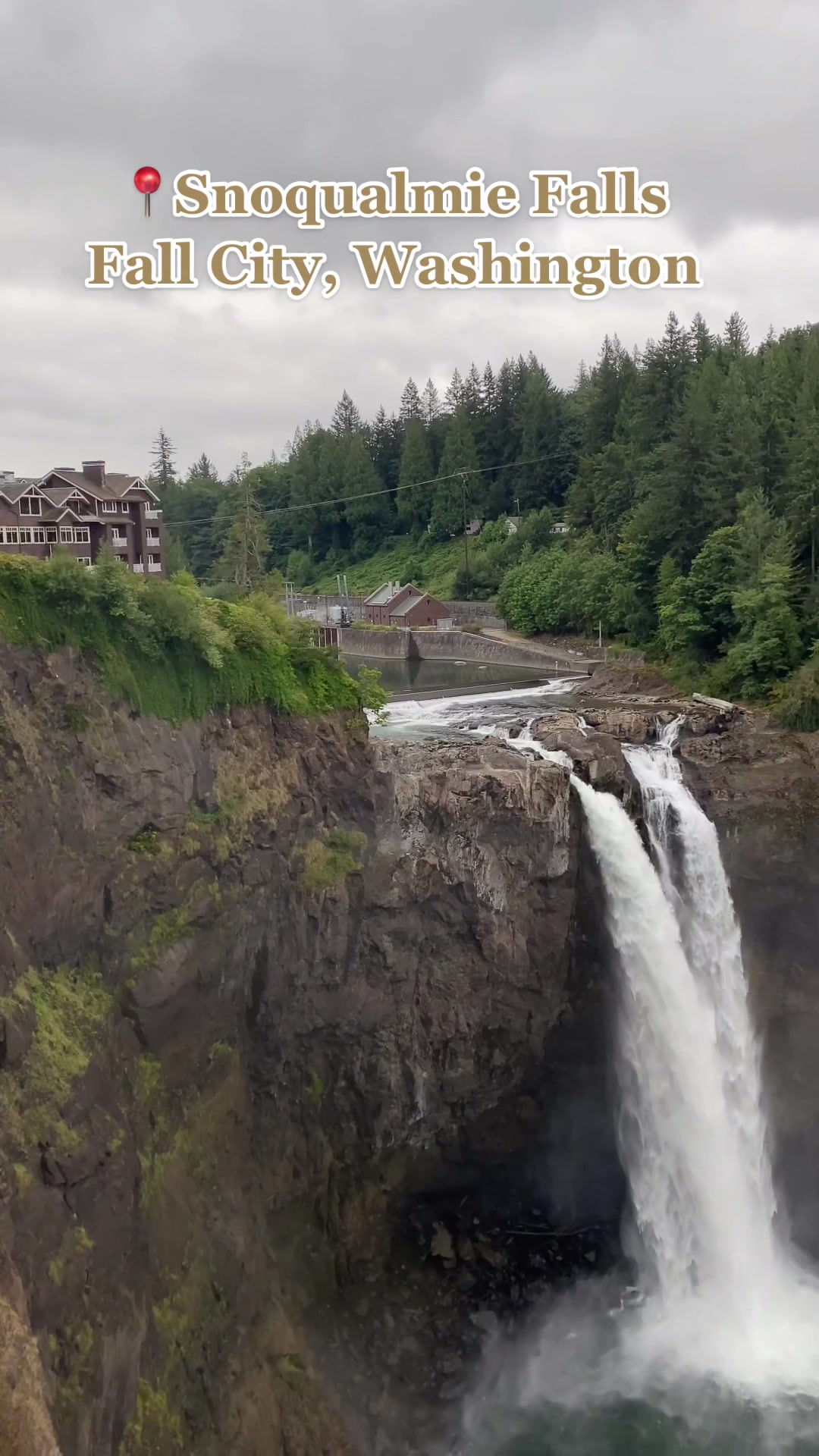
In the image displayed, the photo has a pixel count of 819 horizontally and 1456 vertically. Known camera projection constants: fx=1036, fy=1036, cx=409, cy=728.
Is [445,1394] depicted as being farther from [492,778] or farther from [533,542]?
[533,542]

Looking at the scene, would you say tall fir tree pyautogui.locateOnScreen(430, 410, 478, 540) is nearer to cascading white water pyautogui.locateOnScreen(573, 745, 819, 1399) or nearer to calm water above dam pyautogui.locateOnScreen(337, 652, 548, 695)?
calm water above dam pyautogui.locateOnScreen(337, 652, 548, 695)

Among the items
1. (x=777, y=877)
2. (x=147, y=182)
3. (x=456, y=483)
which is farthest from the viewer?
(x=456, y=483)

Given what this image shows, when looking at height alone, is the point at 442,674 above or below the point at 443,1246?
above

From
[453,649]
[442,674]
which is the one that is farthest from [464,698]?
[453,649]

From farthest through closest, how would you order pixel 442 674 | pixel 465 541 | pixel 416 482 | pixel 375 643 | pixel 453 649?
pixel 416 482
pixel 465 541
pixel 375 643
pixel 453 649
pixel 442 674

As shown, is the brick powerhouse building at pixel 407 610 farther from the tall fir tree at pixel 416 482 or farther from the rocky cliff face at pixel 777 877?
the rocky cliff face at pixel 777 877

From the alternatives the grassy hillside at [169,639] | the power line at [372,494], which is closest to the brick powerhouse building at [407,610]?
the power line at [372,494]

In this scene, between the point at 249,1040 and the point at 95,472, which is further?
the point at 95,472

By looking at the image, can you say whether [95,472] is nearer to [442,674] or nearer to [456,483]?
[442,674]
